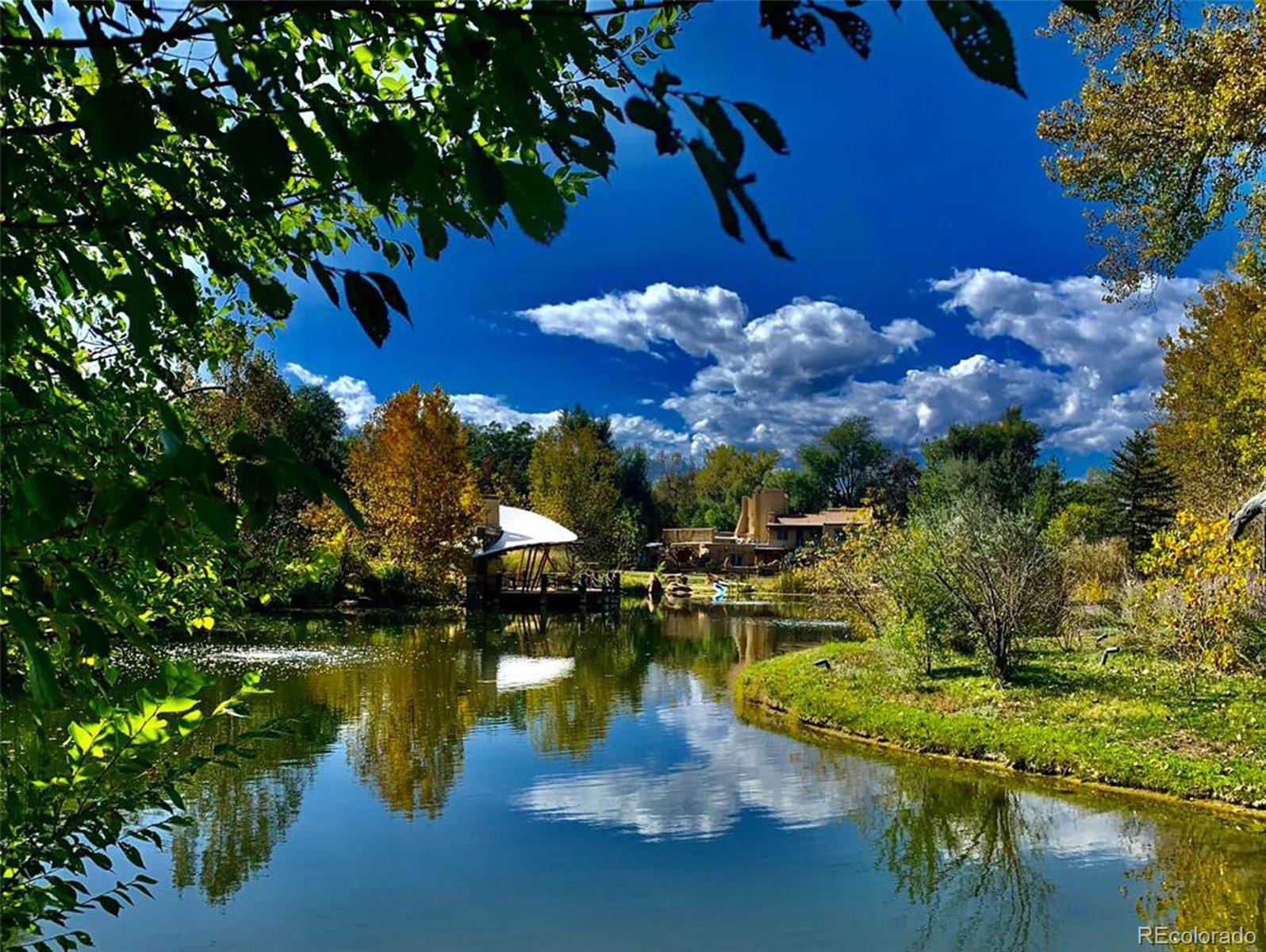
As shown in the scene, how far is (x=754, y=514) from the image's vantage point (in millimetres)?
64500

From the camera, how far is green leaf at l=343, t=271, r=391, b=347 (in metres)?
1.03

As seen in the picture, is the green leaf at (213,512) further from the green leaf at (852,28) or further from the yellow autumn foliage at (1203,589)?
the yellow autumn foliage at (1203,589)

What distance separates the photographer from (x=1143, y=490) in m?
33.4

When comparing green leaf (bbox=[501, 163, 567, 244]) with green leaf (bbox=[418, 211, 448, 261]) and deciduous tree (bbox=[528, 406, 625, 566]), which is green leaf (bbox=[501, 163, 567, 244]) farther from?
deciduous tree (bbox=[528, 406, 625, 566])

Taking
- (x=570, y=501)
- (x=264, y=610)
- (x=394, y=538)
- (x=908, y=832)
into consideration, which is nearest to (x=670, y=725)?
(x=908, y=832)

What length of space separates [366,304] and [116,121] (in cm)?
31

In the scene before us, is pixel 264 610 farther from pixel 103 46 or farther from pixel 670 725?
pixel 103 46

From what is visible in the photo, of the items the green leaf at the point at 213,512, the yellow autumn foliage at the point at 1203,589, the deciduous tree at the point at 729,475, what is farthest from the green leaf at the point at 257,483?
the deciduous tree at the point at 729,475

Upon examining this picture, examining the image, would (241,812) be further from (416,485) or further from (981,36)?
(416,485)

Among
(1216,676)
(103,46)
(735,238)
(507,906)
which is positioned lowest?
(507,906)

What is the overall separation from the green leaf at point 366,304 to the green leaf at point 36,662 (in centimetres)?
50

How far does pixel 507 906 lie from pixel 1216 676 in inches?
465

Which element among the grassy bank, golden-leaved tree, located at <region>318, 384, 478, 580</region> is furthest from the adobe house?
the grassy bank

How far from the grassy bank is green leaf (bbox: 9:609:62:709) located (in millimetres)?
10820
